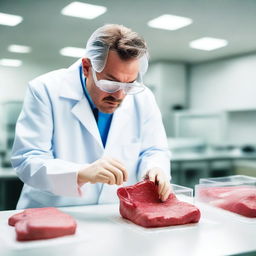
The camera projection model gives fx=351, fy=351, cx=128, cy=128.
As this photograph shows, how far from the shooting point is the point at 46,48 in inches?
258

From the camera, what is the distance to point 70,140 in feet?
5.14

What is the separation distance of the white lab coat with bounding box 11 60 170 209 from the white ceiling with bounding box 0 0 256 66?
3045 millimetres

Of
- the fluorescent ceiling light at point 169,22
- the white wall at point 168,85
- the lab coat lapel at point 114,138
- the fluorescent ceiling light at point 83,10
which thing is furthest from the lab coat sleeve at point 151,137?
the white wall at point 168,85

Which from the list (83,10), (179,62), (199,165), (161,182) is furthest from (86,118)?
(179,62)

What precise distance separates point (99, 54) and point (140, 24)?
405 cm

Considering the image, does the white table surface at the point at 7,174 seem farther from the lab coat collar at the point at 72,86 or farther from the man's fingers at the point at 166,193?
the man's fingers at the point at 166,193

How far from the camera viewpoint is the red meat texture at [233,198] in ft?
4.17

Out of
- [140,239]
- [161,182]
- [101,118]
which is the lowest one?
[140,239]

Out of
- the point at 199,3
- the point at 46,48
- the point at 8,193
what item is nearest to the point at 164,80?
the point at 46,48

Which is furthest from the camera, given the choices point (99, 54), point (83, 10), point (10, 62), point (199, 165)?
point (10, 62)

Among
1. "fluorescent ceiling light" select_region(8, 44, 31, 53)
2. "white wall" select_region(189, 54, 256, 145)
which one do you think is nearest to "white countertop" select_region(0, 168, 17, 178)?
"fluorescent ceiling light" select_region(8, 44, 31, 53)

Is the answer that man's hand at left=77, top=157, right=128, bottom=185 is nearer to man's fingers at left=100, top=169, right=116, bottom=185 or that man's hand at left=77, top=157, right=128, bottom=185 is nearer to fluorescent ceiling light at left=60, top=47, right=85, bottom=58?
man's fingers at left=100, top=169, right=116, bottom=185

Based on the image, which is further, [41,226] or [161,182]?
[161,182]

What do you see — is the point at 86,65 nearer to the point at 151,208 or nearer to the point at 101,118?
the point at 101,118
